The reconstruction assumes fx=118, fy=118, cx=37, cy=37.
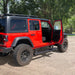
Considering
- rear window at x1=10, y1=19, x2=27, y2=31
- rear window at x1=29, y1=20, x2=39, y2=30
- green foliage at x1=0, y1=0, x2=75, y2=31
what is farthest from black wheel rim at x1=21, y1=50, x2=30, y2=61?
green foliage at x1=0, y1=0, x2=75, y2=31

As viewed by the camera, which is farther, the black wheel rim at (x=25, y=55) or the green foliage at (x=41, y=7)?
the green foliage at (x=41, y=7)

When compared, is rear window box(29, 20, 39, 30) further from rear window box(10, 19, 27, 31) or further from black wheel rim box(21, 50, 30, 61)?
black wheel rim box(21, 50, 30, 61)

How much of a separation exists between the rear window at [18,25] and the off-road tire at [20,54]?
2.29 ft

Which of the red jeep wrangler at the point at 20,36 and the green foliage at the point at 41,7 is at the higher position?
the green foliage at the point at 41,7

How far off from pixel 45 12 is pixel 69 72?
556 inches

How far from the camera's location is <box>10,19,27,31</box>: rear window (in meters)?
4.64

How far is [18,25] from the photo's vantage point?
15.9 feet

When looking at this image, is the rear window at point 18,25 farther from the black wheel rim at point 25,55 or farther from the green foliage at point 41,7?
the green foliage at point 41,7

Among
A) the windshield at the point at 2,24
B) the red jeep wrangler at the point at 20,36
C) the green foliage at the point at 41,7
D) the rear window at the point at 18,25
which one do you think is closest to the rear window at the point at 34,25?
the red jeep wrangler at the point at 20,36

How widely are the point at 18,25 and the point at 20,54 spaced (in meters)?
1.18

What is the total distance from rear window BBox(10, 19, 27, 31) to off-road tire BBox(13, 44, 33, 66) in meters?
0.70

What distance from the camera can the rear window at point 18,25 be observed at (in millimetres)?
4645

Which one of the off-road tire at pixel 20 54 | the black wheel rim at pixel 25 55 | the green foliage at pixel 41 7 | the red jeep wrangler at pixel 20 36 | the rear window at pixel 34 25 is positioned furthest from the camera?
the green foliage at pixel 41 7

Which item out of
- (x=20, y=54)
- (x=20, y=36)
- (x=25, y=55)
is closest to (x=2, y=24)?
(x=20, y=36)
